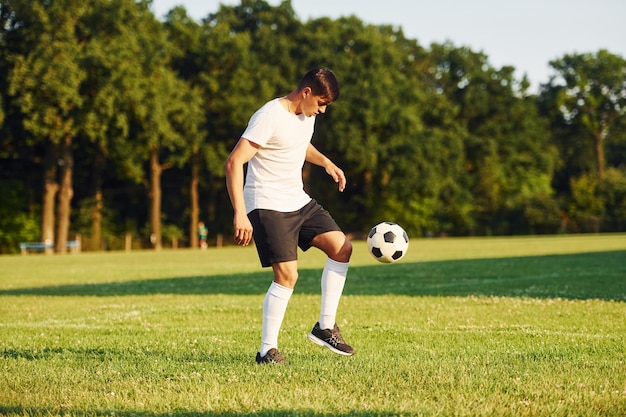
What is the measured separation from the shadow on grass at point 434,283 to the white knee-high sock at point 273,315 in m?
7.16

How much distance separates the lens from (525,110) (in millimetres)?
85562

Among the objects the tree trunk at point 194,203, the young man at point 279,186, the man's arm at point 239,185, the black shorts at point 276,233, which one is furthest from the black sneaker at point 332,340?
the tree trunk at point 194,203

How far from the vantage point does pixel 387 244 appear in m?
8.05

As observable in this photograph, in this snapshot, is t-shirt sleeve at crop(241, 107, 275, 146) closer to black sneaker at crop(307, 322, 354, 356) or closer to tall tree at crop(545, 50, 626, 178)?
black sneaker at crop(307, 322, 354, 356)

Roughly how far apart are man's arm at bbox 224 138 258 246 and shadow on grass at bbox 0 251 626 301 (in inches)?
306

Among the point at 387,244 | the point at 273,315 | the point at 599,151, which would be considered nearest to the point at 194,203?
the point at 599,151

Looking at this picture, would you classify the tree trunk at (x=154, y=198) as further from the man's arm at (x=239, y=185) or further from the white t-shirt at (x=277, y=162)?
the man's arm at (x=239, y=185)

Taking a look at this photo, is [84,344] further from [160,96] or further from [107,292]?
[160,96]

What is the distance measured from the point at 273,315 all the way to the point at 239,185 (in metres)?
1.14

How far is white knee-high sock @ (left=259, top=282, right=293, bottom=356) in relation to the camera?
6.80 m

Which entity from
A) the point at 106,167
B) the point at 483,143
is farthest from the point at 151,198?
the point at 483,143

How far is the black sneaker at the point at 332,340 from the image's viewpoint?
7.04m

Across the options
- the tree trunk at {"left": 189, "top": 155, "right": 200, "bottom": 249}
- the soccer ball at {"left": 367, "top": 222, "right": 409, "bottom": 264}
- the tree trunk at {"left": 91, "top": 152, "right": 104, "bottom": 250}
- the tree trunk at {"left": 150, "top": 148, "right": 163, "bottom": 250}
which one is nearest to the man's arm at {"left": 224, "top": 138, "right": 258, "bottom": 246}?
the soccer ball at {"left": 367, "top": 222, "right": 409, "bottom": 264}

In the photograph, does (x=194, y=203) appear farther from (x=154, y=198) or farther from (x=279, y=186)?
(x=279, y=186)
